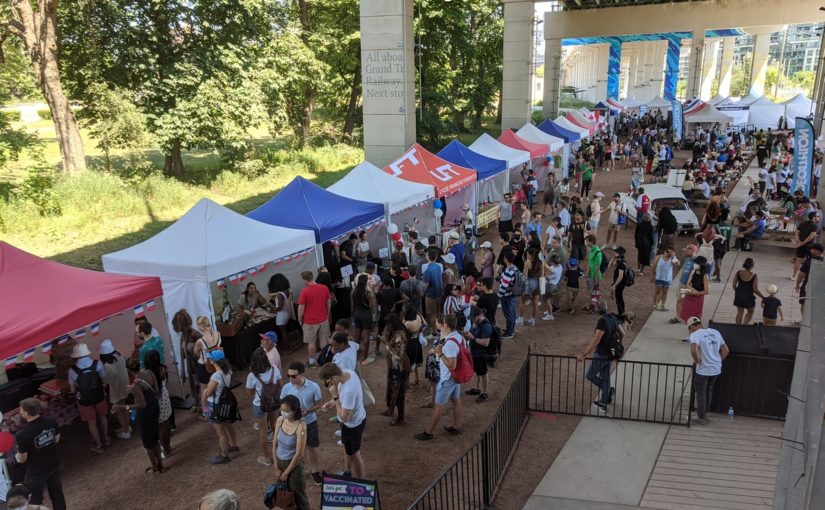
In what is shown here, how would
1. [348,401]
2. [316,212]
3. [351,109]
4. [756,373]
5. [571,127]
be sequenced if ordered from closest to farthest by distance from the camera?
[348,401], [756,373], [316,212], [571,127], [351,109]

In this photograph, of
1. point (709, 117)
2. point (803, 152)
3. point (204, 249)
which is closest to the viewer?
point (204, 249)

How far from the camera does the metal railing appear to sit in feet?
24.1

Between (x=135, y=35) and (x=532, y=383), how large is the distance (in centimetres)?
1850

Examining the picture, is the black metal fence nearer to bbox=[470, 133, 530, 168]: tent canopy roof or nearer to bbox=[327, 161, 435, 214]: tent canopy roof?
bbox=[327, 161, 435, 214]: tent canopy roof

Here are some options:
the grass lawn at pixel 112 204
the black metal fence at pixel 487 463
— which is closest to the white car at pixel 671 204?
the black metal fence at pixel 487 463

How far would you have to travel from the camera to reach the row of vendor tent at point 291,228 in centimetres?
827

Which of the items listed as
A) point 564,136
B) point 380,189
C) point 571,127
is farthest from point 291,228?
point 571,127

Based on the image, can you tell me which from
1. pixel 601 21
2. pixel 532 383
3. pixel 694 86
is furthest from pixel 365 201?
pixel 694 86

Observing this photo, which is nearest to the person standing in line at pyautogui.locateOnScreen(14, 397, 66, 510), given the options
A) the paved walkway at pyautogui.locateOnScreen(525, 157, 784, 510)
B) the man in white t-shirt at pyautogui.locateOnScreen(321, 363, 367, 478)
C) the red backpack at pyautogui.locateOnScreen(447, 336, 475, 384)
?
the man in white t-shirt at pyautogui.locateOnScreen(321, 363, 367, 478)

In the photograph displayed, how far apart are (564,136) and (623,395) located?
773 inches

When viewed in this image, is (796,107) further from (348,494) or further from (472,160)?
(348,494)

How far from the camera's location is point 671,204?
17094 mm

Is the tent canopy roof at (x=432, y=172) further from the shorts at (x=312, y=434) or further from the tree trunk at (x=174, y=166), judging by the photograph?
the tree trunk at (x=174, y=166)

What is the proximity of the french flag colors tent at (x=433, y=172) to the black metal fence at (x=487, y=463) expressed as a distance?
305 inches
